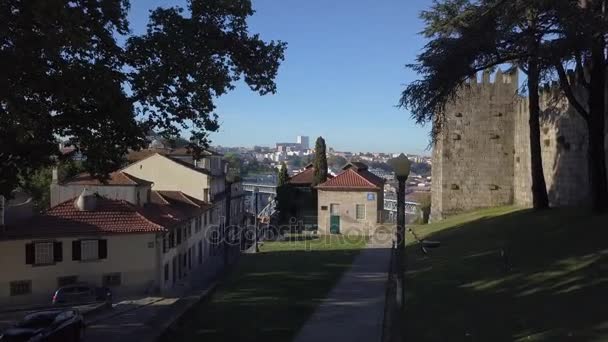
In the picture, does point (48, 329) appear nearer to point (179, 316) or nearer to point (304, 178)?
point (179, 316)

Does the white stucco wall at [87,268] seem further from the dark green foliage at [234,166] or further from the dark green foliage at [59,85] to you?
the dark green foliage at [59,85]

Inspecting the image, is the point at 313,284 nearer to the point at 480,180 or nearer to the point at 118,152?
the point at 118,152

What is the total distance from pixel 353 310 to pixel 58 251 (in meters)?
16.7

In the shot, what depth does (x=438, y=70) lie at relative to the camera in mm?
18312

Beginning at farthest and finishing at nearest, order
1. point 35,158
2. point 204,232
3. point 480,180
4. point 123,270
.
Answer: point 204,232, point 480,180, point 123,270, point 35,158

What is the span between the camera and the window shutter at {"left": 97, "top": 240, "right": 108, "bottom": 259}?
26.5m

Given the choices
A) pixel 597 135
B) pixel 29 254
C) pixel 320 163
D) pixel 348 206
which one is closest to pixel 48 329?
pixel 29 254

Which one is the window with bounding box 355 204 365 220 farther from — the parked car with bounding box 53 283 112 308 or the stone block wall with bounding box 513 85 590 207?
the parked car with bounding box 53 283 112 308

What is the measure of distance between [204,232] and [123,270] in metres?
13.3

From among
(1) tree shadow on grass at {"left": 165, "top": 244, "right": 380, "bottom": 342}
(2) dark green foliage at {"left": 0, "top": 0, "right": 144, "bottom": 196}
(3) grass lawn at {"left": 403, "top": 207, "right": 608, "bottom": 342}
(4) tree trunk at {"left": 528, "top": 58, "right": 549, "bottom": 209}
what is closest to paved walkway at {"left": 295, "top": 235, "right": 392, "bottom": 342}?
(1) tree shadow on grass at {"left": 165, "top": 244, "right": 380, "bottom": 342}

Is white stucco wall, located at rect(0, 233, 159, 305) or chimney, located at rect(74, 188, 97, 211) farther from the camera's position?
chimney, located at rect(74, 188, 97, 211)

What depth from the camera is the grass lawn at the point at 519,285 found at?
9.62 meters

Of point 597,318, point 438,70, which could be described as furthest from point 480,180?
point 597,318

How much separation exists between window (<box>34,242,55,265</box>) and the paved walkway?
45.1 feet
